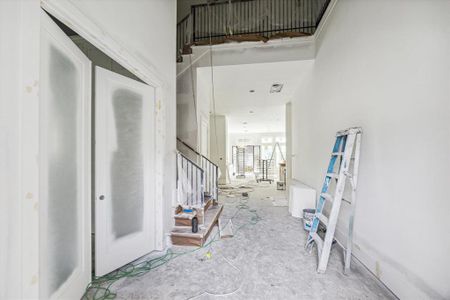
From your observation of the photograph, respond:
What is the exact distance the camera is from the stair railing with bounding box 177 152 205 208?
9.35 feet

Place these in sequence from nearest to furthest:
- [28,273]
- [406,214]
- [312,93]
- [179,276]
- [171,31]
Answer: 1. [28,273]
2. [406,214]
3. [179,276]
4. [171,31]
5. [312,93]

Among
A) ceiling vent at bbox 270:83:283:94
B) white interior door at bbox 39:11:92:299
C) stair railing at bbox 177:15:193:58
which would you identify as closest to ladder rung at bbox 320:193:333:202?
white interior door at bbox 39:11:92:299

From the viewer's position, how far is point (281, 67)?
3713 millimetres

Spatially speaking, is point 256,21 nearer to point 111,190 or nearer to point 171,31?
point 171,31

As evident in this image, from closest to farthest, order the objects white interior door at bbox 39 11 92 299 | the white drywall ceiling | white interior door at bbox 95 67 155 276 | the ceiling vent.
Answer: white interior door at bbox 39 11 92 299
white interior door at bbox 95 67 155 276
the white drywall ceiling
the ceiling vent

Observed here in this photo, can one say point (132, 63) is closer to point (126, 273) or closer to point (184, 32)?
point (126, 273)

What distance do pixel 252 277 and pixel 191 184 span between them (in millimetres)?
1579

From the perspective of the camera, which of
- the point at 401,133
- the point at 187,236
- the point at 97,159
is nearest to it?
the point at 401,133

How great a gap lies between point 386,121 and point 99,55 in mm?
3689

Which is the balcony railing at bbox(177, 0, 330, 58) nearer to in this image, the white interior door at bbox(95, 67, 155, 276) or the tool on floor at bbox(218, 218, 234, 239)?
the white interior door at bbox(95, 67, 155, 276)

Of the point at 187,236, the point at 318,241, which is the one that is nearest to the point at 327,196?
the point at 318,241

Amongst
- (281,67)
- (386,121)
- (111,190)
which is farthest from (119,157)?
(281,67)

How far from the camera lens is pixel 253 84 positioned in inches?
179

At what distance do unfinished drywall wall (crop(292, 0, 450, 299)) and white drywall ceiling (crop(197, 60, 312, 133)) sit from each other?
4.92ft
